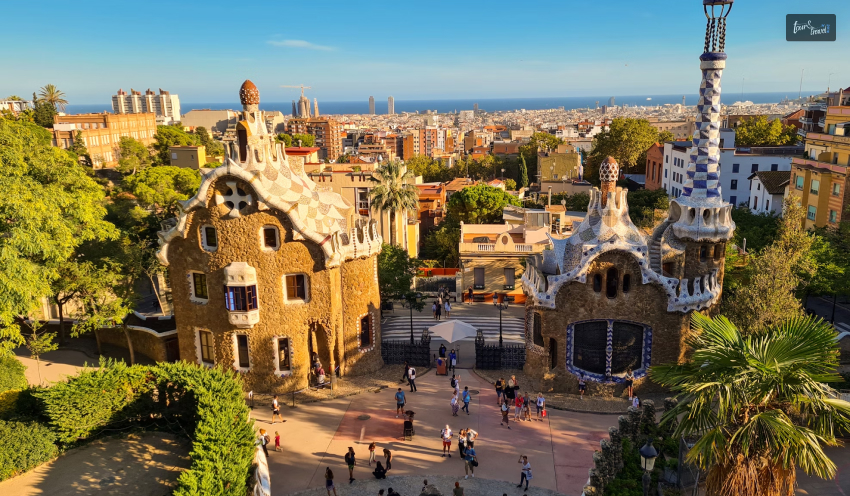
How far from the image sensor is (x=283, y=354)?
2930 centimetres

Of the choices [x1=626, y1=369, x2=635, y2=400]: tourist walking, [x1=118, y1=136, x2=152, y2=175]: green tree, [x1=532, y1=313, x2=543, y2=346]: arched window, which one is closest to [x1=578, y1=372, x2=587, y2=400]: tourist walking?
[x1=626, y1=369, x2=635, y2=400]: tourist walking

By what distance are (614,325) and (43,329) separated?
109 feet

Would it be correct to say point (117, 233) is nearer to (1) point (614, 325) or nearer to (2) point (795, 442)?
(1) point (614, 325)

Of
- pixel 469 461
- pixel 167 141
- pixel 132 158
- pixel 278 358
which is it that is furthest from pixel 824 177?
pixel 167 141

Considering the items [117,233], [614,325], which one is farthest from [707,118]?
[117,233]

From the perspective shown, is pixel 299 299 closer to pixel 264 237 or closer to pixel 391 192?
pixel 264 237

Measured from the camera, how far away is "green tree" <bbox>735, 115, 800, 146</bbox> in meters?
88.7

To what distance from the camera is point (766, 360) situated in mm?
14938

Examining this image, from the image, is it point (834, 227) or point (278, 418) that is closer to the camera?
point (278, 418)

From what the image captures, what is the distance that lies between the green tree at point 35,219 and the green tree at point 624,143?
239ft

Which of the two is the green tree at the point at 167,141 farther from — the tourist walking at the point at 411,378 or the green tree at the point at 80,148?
the tourist walking at the point at 411,378

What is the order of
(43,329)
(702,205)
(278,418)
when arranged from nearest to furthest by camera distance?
1. (278,418)
2. (702,205)
3. (43,329)

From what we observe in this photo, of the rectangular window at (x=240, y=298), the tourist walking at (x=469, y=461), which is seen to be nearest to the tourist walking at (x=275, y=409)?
the rectangular window at (x=240, y=298)

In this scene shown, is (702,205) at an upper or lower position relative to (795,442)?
upper
